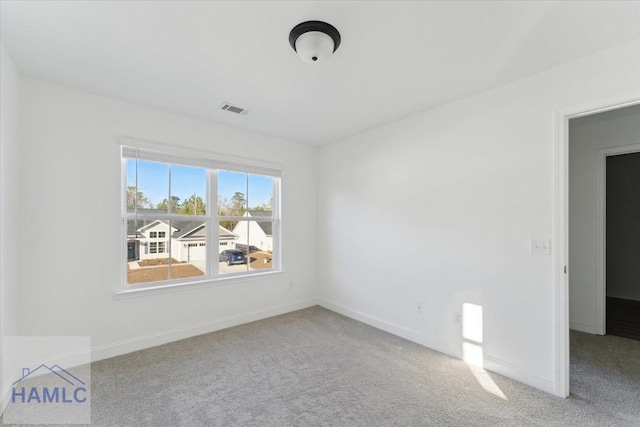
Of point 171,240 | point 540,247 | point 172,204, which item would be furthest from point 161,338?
point 540,247

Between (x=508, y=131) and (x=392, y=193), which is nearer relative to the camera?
(x=508, y=131)

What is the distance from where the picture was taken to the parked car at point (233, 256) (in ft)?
12.3

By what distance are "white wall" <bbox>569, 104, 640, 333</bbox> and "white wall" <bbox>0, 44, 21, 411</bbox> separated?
5.71 metres

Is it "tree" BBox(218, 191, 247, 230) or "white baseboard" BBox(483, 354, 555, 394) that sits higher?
"tree" BBox(218, 191, 247, 230)

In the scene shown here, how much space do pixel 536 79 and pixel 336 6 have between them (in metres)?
1.87

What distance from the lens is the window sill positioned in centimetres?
294

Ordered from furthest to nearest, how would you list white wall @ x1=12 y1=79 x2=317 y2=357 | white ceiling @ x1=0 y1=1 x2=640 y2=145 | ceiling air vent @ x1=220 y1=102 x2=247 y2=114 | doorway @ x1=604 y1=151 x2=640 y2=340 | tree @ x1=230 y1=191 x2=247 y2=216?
doorway @ x1=604 y1=151 x2=640 y2=340 → tree @ x1=230 y1=191 x2=247 y2=216 → ceiling air vent @ x1=220 y1=102 x2=247 y2=114 → white wall @ x1=12 y1=79 x2=317 y2=357 → white ceiling @ x1=0 y1=1 x2=640 y2=145

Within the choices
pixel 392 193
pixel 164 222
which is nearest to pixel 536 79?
pixel 392 193

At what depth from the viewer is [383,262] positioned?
141 inches

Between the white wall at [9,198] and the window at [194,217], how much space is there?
78 cm

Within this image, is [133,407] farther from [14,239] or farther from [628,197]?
[628,197]

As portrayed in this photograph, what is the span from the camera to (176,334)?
3195 millimetres

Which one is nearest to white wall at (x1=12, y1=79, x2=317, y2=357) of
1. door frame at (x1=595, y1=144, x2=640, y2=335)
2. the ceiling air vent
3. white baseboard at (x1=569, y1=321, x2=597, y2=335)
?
the ceiling air vent

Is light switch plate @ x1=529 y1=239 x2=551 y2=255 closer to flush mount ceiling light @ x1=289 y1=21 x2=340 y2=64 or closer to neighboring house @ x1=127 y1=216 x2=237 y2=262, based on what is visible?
flush mount ceiling light @ x1=289 y1=21 x2=340 y2=64
